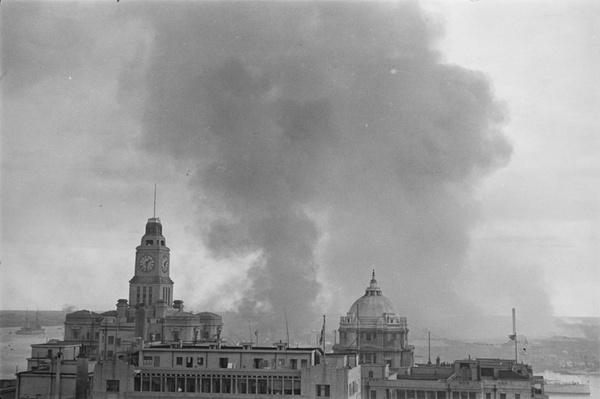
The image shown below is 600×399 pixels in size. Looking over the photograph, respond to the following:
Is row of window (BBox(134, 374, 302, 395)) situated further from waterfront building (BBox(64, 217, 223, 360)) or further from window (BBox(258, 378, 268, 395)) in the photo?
waterfront building (BBox(64, 217, 223, 360))

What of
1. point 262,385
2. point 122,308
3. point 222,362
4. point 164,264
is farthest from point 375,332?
point 262,385

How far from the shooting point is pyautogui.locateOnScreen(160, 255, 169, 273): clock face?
6288 cm

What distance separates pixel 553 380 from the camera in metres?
88.8

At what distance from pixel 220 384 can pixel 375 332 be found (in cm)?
2933

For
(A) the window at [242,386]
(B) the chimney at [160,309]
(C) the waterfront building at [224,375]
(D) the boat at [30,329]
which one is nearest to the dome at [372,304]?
(B) the chimney at [160,309]

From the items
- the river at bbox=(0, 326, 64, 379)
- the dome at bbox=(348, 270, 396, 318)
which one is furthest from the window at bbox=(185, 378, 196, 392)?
the river at bbox=(0, 326, 64, 379)

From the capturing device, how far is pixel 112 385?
36375 millimetres

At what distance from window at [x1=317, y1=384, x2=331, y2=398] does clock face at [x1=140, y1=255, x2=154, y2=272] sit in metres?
30.4

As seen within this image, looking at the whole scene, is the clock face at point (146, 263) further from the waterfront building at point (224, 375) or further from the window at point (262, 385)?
the window at point (262, 385)

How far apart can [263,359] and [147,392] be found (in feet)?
19.4

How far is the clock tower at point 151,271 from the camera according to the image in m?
61.7

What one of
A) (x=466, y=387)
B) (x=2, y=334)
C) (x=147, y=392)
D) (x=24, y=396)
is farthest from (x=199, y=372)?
(x=2, y=334)

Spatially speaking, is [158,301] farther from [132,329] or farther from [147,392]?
[147,392]

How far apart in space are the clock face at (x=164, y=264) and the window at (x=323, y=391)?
30.3 m
